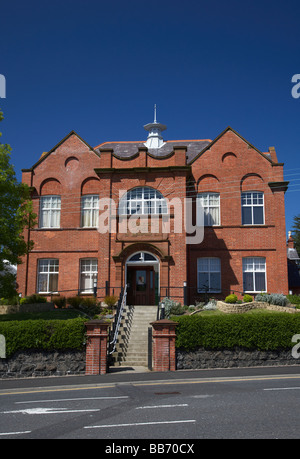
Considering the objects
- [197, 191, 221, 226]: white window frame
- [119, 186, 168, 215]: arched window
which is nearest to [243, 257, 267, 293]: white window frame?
[197, 191, 221, 226]: white window frame

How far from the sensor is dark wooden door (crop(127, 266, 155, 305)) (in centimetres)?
2494

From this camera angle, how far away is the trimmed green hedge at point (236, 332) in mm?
15172

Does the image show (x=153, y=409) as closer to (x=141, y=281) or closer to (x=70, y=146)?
(x=141, y=281)

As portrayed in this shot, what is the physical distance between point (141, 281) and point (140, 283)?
14 cm

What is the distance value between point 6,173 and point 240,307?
13081 millimetres

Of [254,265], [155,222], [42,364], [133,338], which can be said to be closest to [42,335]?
[42,364]

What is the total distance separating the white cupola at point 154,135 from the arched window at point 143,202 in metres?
9.17

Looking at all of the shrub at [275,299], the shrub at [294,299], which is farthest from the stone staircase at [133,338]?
the shrub at [294,299]

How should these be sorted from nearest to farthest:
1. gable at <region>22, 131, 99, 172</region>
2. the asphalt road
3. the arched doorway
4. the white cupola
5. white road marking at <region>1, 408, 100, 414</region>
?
1. the asphalt road
2. white road marking at <region>1, 408, 100, 414</region>
3. the arched doorway
4. gable at <region>22, 131, 99, 172</region>
5. the white cupola

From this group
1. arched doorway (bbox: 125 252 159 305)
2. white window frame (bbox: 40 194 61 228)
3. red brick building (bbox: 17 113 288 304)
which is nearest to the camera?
red brick building (bbox: 17 113 288 304)

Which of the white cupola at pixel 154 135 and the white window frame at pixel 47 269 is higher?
the white cupola at pixel 154 135

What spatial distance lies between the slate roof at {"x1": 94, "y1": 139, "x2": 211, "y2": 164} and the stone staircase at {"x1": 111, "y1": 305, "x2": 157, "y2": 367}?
12.9m

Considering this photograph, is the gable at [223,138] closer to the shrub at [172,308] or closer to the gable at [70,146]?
the gable at [70,146]

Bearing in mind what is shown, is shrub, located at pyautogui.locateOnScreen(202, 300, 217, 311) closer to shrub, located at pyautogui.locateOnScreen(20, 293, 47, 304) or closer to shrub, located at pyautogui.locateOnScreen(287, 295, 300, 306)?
→ shrub, located at pyautogui.locateOnScreen(287, 295, 300, 306)
